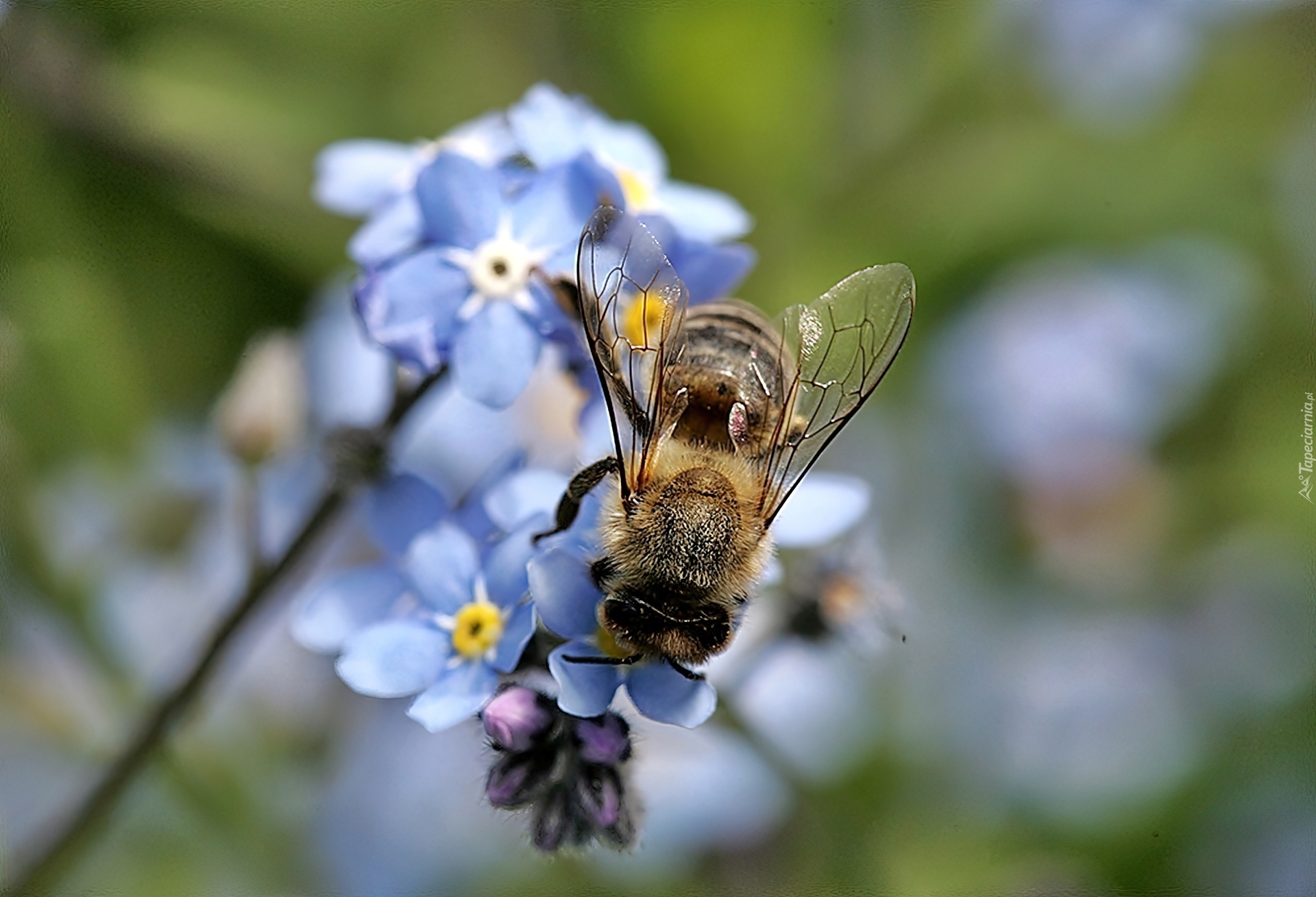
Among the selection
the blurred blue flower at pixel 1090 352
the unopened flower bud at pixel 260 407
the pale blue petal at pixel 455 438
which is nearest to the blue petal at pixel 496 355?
the pale blue petal at pixel 455 438

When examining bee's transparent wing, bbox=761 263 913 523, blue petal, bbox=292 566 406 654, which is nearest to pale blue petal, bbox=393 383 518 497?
blue petal, bbox=292 566 406 654

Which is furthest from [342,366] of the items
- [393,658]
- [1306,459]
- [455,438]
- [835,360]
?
→ [1306,459]

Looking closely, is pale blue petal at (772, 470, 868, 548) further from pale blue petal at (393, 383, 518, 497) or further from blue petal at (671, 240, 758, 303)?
pale blue petal at (393, 383, 518, 497)

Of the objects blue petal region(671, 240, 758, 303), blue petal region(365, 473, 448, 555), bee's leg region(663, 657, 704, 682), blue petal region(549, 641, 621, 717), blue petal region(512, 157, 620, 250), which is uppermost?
blue petal region(671, 240, 758, 303)

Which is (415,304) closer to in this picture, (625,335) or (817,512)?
(625,335)

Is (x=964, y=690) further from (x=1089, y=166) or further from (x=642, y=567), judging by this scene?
(x=642, y=567)

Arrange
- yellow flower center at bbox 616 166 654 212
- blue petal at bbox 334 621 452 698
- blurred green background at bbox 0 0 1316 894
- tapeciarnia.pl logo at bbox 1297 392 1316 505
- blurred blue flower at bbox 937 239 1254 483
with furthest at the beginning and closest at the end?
blurred blue flower at bbox 937 239 1254 483
tapeciarnia.pl logo at bbox 1297 392 1316 505
blurred green background at bbox 0 0 1316 894
yellow flower center at bbox 616 166 654 212
blue petal at bbox 334 621 452 698

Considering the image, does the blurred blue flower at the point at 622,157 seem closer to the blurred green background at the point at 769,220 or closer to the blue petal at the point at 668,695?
the blue petal at the point at 668,695
